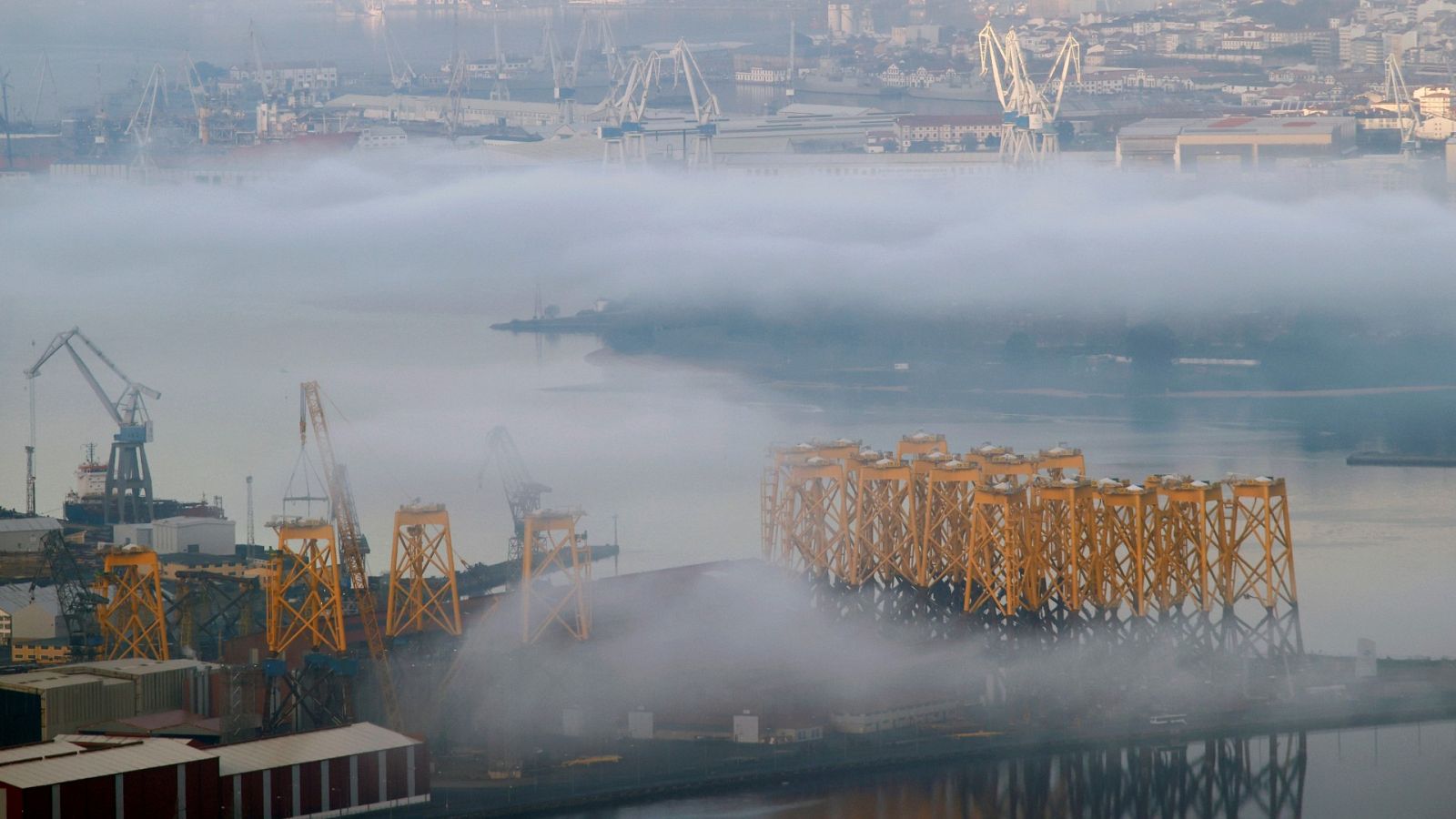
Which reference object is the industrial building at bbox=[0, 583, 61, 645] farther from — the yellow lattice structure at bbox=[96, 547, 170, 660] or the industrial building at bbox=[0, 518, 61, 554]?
the industrial building at bbox=[0, 518, 61, 554]

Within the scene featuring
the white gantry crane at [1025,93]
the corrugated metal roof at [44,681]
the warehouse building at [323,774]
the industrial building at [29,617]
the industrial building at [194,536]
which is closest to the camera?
the warehouse building at [323,774]

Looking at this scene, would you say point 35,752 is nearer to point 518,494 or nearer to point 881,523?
point 881,523

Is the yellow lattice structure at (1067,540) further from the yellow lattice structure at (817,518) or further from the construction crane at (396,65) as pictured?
the construction crane at (396,65)

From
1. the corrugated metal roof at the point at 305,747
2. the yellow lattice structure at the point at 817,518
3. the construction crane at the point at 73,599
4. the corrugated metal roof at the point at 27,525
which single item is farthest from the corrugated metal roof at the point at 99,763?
the corrugated metal roof at the point at 27,525

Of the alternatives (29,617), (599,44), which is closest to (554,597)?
(29,617)

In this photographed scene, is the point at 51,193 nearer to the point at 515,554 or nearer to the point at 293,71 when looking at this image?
the point at 293,71
